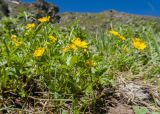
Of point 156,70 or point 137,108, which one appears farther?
point 156,70

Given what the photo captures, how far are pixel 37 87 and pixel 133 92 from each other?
0.75 m

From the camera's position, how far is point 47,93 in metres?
2.98

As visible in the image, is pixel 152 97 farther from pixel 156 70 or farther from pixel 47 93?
pixel 47 93

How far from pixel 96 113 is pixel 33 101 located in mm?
457

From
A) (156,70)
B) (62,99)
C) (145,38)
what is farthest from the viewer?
(145,38)

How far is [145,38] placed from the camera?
494 centimetres

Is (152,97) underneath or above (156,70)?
underneath

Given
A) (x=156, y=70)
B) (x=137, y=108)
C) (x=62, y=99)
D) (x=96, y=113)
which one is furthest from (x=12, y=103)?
(x=156, y=70)

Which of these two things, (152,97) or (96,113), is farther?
(152,97)

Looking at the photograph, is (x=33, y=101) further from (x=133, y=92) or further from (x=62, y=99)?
(x=133, y=92)

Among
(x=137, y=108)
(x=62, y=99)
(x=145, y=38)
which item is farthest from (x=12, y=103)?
(x=145, y=38)

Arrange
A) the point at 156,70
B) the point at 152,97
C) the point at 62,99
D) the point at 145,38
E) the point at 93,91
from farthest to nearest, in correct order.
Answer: the point at 145,38, the point at 156,70, the point at 152,97, the point at 93,91, the point at 62,99

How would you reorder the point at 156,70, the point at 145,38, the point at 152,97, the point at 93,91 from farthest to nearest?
the point at 145,38 → the point at 156,70 → the point at 152,97 → the point at 93,91

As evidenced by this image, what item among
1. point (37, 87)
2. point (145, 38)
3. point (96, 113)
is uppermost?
point (145, 38)
